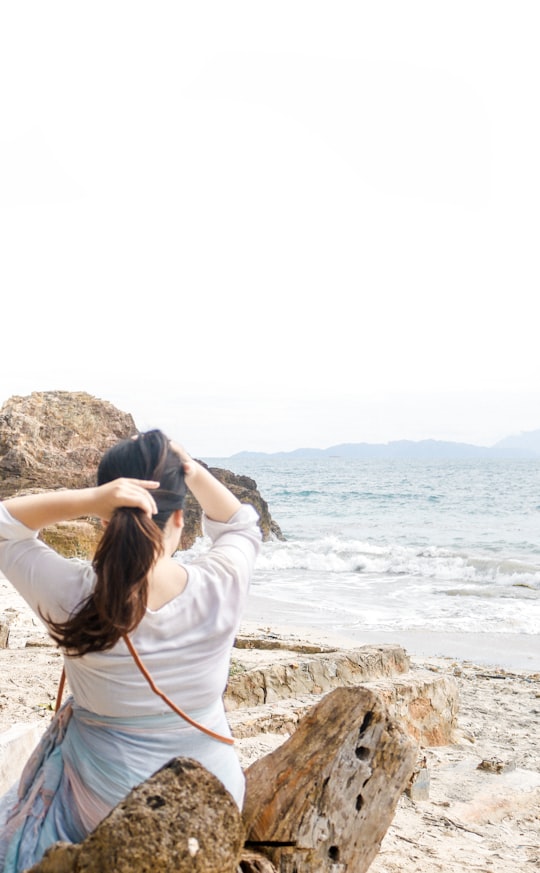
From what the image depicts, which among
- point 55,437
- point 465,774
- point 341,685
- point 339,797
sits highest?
point 55,437

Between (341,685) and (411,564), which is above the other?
(341,685)

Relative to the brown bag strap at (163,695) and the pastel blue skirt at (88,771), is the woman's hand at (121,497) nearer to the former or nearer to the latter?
the brown bag strap at (163,695)

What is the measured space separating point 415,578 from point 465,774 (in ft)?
41.7

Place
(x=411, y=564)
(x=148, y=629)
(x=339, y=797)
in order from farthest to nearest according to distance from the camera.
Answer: (x=411, y=564)
(x=339, y=797)
(x=148, y=629)

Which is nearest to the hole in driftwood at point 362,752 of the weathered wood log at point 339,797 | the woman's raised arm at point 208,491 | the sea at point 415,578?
the weathered wood log at point 339,797

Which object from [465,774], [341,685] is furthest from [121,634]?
[465,774]

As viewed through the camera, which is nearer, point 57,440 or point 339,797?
point 339,797

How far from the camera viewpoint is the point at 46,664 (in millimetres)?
6109

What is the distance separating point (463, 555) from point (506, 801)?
55.4 feet

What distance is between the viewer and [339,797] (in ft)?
8.46

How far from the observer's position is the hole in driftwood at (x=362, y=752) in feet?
8.59

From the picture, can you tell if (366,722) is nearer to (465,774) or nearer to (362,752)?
(362,752)

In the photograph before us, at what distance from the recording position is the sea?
11172mm

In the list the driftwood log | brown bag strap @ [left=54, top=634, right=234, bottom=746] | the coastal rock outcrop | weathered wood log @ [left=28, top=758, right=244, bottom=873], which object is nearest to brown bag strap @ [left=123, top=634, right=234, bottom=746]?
brown bag strap @ [left=54, top=634, right=234, bottom=746]
